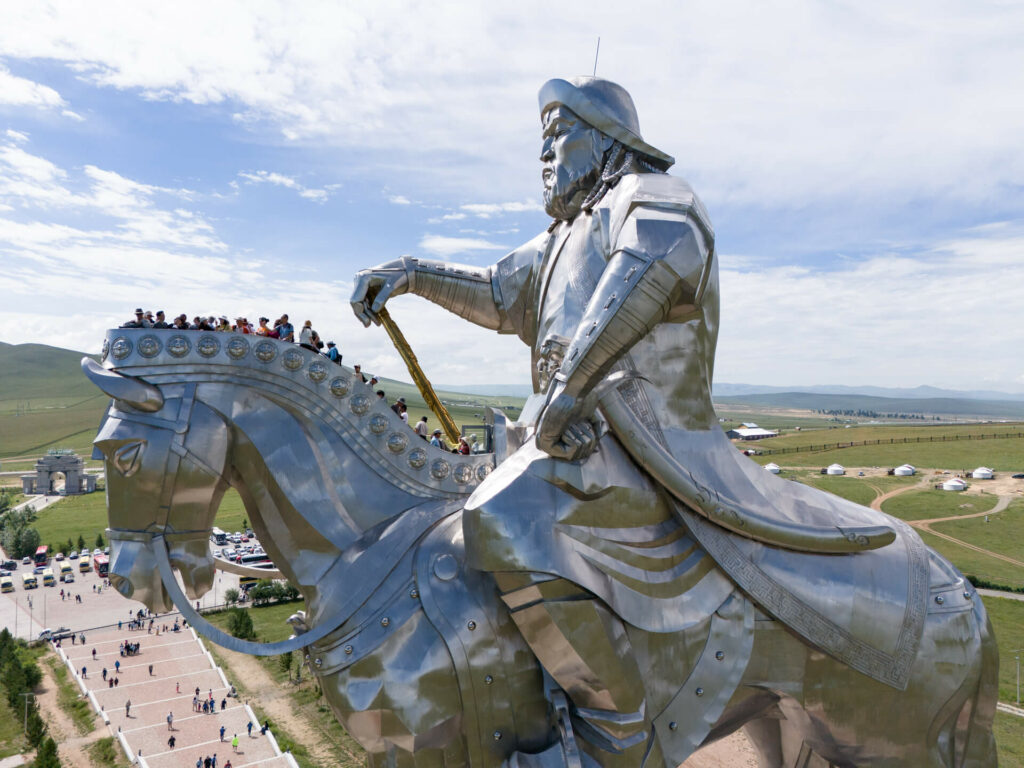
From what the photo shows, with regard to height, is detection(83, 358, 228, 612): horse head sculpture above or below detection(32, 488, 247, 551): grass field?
above

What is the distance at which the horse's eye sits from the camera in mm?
4906

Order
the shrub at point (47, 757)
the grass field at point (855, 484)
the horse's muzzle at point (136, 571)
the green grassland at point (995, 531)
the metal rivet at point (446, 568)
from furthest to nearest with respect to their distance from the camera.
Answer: the grass field at point (855, 484) < the green grassland at point (995, 531) < the shrub at point (47, 757) < the metal rivet at point (446, 568) < the horse's muzzle at point (136, 571)

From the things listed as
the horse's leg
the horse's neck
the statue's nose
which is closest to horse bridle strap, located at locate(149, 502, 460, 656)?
the horse's neck

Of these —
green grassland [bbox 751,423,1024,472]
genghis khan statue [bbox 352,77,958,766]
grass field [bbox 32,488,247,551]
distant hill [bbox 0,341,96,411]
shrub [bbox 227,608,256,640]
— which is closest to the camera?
genghis khan statue [bbox 352,77,958,766]

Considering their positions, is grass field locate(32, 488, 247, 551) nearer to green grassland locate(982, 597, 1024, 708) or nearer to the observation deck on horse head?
green grassland locate(982, 597, 1024, 708)

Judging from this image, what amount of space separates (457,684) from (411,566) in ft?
2.87

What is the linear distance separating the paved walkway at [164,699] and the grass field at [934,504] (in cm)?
3838

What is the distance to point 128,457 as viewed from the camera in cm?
491

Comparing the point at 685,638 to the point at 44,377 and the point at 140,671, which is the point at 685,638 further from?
the point at 44,377

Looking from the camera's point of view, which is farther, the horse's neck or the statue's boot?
the horse's neck

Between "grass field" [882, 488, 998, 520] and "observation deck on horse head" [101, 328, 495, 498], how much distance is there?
4508cm

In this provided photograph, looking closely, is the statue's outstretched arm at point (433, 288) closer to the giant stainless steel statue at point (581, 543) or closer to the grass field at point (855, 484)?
the giant stainless steel statue at point (581, 543)

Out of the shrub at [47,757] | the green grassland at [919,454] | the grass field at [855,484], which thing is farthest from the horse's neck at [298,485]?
the green grassland at [919,454]

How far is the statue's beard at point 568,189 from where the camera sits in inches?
235
